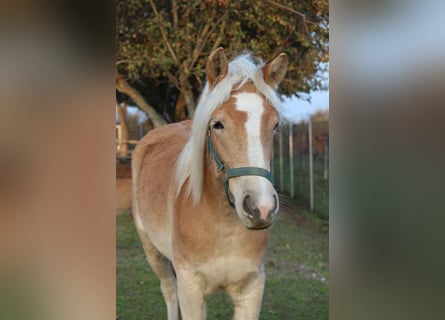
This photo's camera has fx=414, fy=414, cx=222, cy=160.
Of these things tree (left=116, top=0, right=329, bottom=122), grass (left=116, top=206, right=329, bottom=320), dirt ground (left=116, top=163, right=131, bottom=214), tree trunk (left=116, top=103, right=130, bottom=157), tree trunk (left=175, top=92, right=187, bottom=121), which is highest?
tree (left=116, top=0, right=329, bottom=122)

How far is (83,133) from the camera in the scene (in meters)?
1.04

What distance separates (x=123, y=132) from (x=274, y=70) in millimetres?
5187

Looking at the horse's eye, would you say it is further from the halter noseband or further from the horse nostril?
the horse nostril

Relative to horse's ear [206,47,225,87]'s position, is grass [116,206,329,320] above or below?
below

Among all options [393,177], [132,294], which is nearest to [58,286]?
[393,177]

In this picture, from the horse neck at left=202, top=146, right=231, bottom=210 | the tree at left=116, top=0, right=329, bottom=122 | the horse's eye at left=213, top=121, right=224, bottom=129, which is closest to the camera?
the horse's eye at left=213, top=121, right=224, bottom=129

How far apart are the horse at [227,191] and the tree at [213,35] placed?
2.28m

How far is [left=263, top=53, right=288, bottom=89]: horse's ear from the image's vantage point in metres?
1.72

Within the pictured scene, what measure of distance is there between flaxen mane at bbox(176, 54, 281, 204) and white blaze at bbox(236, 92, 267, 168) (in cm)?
6

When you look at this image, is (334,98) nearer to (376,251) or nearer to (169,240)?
(376,251)

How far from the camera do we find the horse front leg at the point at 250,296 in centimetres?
192

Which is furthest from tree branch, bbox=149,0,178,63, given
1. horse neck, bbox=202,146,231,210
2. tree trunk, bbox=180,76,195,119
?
horse neck, bbox=202,146,231,210

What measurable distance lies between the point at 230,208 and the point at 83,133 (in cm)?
89

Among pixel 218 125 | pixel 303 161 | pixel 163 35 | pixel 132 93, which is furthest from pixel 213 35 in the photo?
pixel 218 125
